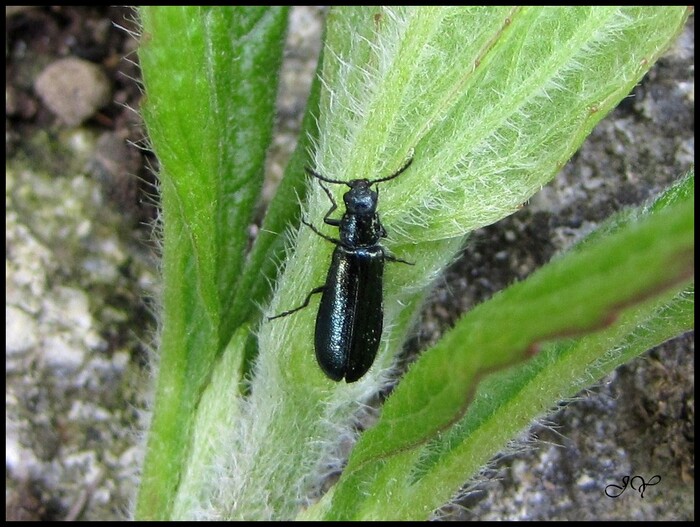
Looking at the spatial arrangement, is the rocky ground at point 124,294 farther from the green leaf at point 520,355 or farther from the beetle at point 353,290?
the green leaf at point 520,355

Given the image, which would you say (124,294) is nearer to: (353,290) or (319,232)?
(353,290)

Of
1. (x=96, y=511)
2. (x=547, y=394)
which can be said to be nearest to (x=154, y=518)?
(x=96, y=511)

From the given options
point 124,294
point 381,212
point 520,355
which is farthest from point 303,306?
point 124,294

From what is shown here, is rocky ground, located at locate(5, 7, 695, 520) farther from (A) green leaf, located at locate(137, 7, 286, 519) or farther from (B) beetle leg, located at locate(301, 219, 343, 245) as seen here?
(B) beetle leg, located at locate(301, 219, 343, 245)

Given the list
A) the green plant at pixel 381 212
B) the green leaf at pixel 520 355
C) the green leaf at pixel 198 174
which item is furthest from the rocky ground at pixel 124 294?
the green leaf at pixel 520 355

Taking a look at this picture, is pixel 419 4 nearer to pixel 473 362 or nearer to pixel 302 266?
pixel 302 266
